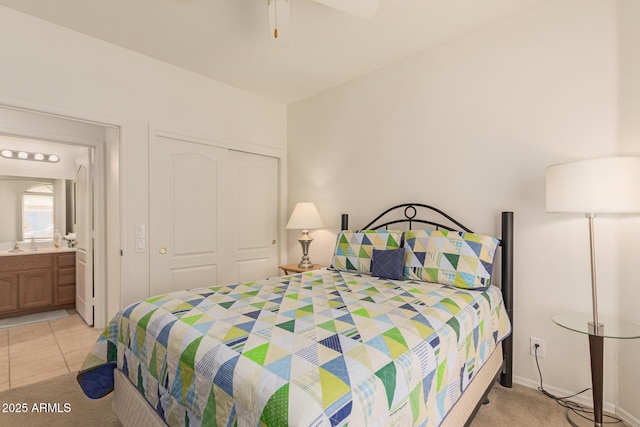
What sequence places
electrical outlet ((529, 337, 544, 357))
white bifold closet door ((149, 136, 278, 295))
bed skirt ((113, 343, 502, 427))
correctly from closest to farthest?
1. bed skirt ((113, 343, 502, 427))
2. electrical outlet ((529, 337, 544, 357))
3. white bifold closet door ((149, 136, 278, 295))

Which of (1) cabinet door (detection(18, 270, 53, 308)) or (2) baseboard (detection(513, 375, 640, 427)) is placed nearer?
(2) baseboard (detection(513, 375, 640, 427))

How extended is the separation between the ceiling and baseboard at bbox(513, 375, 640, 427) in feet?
8.62

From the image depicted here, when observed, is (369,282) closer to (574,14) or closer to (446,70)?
(446,70)

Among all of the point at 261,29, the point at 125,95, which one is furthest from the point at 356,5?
the point at 125,95

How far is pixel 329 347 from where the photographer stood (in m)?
1.12

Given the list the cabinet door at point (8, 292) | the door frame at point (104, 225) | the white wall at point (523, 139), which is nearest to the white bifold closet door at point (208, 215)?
the door frame at point (104, 225)

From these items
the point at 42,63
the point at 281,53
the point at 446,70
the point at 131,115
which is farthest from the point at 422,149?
the point at 42,63

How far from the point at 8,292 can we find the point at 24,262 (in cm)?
37

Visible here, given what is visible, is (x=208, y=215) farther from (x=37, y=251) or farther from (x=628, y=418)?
(x=628, y=418)

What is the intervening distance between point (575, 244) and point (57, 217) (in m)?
6.02

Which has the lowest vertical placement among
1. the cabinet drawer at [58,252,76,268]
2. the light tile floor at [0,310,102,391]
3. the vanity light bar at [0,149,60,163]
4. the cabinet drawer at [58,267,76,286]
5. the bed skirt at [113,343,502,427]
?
the light tile floor at [0,310,102,391]

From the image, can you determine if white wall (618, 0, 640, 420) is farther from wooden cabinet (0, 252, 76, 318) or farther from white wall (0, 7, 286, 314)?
wooden cabinet (0, 252, 76, 318)

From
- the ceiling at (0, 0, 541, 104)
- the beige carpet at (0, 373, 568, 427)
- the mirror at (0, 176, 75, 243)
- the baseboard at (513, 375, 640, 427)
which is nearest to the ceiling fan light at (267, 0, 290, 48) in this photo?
the ceiling at (0, 0, 541, 104)

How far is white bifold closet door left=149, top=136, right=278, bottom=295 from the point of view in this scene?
2932 millimetres
